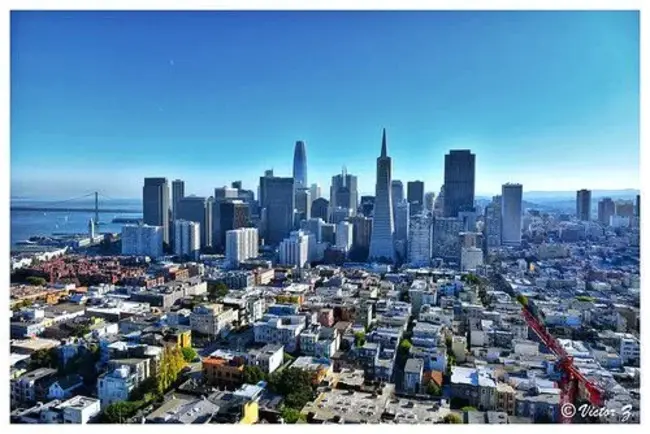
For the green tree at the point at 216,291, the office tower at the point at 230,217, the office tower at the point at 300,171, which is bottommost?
the green tree at the point at 216,291

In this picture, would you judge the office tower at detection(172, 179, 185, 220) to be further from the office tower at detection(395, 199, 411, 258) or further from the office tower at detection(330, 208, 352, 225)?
the office tower at detection(395, 199, 411, 258)

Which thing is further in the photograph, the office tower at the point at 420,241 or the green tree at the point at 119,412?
the office tower at the point at 420,241

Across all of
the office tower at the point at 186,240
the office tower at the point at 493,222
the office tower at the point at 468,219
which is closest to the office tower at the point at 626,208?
the office tower at the point at 493,222

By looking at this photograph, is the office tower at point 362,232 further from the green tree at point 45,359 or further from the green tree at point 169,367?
the green tree at point 45,359

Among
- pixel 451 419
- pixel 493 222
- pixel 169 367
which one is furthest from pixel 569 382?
pixel 493 222

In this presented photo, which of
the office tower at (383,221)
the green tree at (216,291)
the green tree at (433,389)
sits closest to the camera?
the green tree at (433,389)

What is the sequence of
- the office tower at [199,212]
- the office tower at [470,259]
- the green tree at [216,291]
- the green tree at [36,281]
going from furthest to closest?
the office tower at [199,212] < the office tower at [470,259] < the green tree at [36,281] < the green tree at [216,291]

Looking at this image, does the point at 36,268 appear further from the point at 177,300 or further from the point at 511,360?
the point at 511,360
